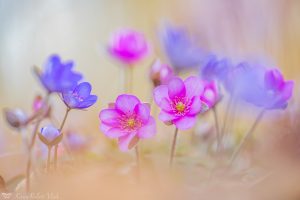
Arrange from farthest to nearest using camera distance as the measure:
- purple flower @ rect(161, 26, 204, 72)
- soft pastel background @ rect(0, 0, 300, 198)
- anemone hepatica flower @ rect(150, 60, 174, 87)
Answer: soft pastel background @ rect(0, 0, 300, 198) < purple flower @ rect(161, 26, 204, 72) < anemone hepatica flower @ rect(150, 60, 174, 87)

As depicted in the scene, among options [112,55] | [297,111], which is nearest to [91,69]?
[112,55]

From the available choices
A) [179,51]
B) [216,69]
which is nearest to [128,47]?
[179,51]

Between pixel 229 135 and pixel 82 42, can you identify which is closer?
pixel 229 135

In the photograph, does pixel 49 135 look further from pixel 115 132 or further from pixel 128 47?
pixel 128 47

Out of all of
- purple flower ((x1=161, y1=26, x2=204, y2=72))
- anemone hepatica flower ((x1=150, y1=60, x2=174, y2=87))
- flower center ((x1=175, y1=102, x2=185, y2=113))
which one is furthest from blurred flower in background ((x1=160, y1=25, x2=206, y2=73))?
flower center ((x1=175, y1=102, x2=185, y2=113))

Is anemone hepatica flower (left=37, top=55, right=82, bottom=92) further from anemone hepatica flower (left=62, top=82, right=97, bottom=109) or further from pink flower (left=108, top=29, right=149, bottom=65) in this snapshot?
pink flower (left=108, top=29, right=149, bottom=65)

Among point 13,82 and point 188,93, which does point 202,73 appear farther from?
point 13,82
